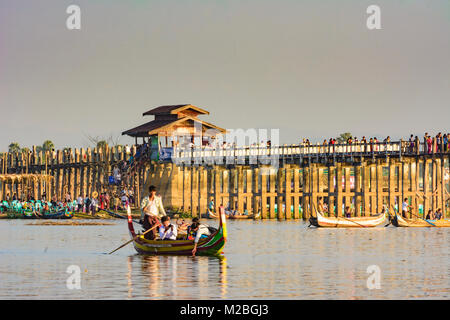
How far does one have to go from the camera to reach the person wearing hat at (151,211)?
39094 millimetres

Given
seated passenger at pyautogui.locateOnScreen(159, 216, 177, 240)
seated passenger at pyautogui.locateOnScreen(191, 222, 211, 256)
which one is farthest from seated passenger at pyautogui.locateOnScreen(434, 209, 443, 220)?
seated passenger at pyautogui.locateOnScreen(159, 216, 177, 240)

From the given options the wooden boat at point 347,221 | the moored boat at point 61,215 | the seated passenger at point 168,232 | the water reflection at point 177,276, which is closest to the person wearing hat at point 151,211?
the seated passenger at point 168,232

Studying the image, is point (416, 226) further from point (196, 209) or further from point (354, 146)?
point (196, 209)

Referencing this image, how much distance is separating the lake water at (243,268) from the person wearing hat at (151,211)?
4.04ft

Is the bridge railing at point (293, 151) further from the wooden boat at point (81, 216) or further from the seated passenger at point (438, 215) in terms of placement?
the wooden boat at point (81, 216)

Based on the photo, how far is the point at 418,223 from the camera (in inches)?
2566

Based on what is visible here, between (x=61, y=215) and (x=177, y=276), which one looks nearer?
(x=177, y=276)

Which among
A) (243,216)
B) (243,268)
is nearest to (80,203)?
(243,216)

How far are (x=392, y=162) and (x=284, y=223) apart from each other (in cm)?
906

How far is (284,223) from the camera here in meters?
73.2

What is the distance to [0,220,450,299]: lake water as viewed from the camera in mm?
29250

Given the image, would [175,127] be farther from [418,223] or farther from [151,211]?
[151,211]

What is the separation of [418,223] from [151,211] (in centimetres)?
3035
